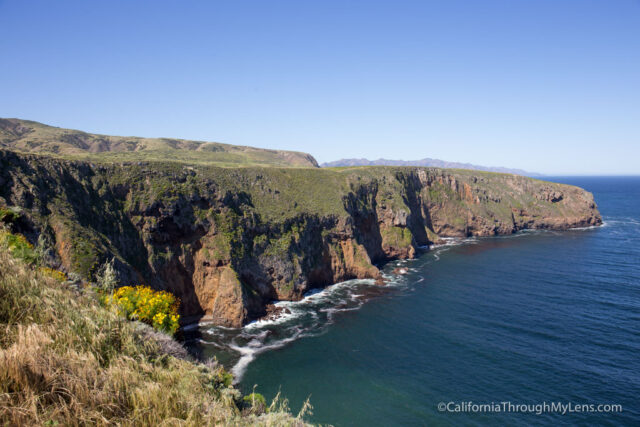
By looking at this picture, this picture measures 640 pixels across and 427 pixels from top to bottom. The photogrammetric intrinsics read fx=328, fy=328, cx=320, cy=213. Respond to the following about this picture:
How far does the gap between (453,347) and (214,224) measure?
46.5m

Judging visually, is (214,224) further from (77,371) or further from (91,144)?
(91,144)

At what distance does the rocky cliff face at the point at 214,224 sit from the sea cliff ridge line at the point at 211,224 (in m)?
0.20

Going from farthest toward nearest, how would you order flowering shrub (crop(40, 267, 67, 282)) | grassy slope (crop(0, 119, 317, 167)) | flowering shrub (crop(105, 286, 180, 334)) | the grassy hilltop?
grassy slope (crop(0, 119, 317, 167)), flowering shrub (crop(105, 286, 180, 334)), flowering shrub (crop(40, 267, 67, 282)), the grassy hilltop

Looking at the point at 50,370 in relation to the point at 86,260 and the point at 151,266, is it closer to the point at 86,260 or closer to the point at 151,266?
the point at 86,260

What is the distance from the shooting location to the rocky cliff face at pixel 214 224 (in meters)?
47.6

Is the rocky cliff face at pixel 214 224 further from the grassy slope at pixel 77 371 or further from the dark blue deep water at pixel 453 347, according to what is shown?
the grassy slope at pixel 77 371

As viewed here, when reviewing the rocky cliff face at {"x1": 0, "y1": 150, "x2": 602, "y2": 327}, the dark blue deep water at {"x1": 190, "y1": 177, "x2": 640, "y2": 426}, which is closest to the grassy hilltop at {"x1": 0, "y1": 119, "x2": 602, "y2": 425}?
the rocky cliff face at {"x1": 0, "y1": 150, "x2": 602, "y2": 327}

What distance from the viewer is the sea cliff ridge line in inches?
1870

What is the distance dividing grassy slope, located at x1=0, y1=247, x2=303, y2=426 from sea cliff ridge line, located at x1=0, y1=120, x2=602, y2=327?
39.0m

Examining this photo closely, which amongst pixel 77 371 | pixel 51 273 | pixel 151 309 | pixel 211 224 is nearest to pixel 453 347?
pixel 151 309

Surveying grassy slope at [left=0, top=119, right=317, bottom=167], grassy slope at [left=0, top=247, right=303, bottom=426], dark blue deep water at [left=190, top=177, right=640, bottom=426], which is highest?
grassy slope at [left=0, top=119, right=317, bottom=167]

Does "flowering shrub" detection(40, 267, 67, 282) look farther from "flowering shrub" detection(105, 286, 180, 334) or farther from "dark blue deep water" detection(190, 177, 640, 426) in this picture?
"dark blue deep water" detection(190, 177, 640, 426)

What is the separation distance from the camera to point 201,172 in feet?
235

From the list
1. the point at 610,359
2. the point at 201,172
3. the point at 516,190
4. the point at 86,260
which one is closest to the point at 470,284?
the point at 610,359
